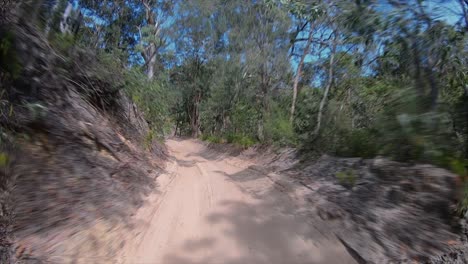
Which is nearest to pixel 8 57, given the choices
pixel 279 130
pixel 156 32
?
pixel 279 130

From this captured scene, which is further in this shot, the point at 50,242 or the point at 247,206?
the point at 247,206

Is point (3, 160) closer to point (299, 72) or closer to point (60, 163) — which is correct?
point (60, 163)

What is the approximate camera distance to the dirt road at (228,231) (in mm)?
3346

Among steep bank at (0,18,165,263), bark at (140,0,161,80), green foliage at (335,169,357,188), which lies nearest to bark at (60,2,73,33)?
steep bank at (0,18,165,263)

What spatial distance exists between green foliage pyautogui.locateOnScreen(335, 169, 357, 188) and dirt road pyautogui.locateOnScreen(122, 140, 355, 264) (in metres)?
0.95

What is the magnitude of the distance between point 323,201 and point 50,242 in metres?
3.85

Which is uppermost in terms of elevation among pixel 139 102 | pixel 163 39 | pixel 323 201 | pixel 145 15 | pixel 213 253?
pixel 145 15

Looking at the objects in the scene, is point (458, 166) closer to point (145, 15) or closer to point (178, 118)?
point (145, 15)

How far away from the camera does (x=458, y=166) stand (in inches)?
141

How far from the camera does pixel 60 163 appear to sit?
3713mm

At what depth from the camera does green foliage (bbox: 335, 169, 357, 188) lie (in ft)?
15.9

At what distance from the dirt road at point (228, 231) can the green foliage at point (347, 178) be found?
95cm

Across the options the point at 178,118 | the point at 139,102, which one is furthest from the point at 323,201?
the point at 178,118

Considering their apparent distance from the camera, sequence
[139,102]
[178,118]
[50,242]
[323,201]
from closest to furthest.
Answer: [50,242], [323,201], [139,102], [178,118]
